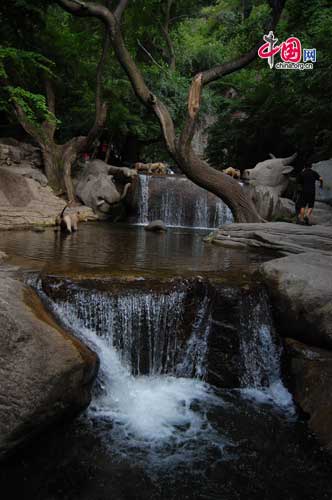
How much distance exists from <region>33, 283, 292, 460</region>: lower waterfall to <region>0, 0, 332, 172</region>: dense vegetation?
667 centimetres

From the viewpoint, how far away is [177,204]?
47.5 feet

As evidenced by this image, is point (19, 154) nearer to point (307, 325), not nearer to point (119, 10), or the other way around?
point (119, 10)

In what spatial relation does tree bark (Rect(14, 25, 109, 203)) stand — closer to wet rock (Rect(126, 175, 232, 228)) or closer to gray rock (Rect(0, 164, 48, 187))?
gray rock (Rect(0, 164, 48, 187))

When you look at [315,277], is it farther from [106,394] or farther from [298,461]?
[106,394]

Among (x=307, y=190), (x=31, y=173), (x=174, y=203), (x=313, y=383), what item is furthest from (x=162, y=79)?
(x=313, y=383)

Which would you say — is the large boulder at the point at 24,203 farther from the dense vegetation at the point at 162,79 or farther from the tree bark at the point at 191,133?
the tree bark at the point at 191,133

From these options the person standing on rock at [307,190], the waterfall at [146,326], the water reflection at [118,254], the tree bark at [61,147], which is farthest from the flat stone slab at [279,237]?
the tree bark at [61,147]

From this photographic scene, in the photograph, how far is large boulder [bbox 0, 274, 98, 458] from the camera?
9.71 feet

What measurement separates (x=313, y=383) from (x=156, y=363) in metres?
1.79

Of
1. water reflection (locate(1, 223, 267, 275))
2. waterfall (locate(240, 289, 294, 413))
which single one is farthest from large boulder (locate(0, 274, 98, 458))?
waterfall (locate(240, 289, 294, 413))

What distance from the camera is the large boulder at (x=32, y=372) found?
2.96 metres

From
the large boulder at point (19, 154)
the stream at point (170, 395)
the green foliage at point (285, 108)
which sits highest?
the green foliage at point (285, 108)

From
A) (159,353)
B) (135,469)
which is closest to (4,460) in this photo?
(135,469)

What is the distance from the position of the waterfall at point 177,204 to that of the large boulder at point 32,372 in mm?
11180
